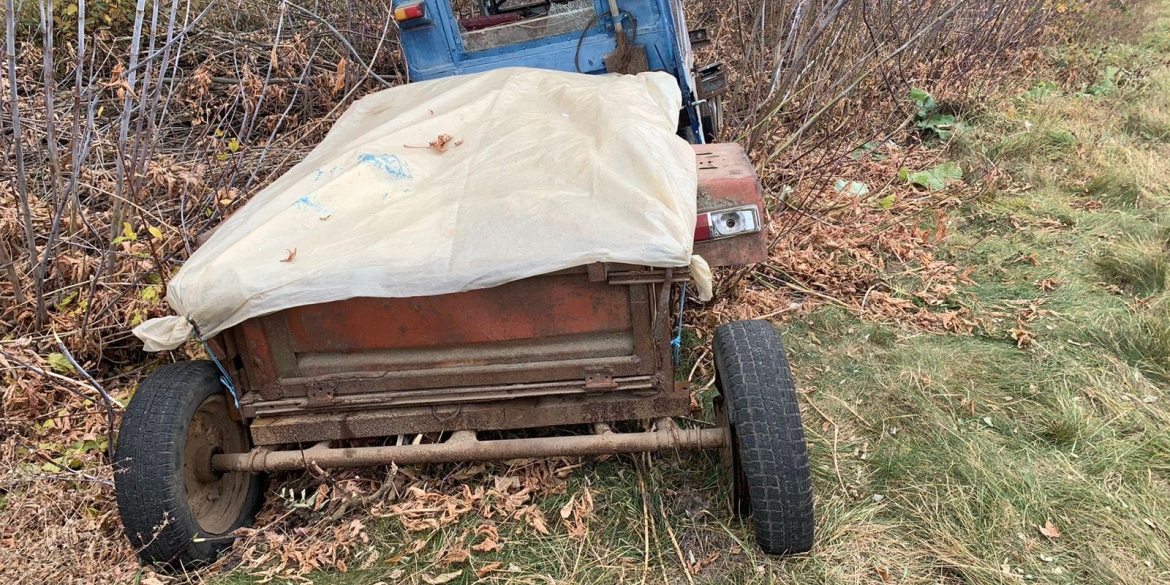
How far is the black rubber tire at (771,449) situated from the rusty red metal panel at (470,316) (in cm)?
43

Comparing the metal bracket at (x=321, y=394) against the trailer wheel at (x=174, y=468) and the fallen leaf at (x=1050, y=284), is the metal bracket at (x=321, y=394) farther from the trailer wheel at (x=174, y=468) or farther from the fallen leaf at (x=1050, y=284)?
the fallen leaf at (x=1050, y=284)

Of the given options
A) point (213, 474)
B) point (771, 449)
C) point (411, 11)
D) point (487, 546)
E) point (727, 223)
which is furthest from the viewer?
point (411, 11)

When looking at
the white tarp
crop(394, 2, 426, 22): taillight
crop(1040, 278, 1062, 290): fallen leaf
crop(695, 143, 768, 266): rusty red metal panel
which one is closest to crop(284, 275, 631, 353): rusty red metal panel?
the white tarp

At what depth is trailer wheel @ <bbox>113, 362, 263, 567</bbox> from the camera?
244 centimetres

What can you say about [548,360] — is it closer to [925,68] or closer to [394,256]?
[394,256]

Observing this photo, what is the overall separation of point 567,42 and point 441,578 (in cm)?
271

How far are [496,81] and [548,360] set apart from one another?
148cm

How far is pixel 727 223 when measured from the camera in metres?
2.51

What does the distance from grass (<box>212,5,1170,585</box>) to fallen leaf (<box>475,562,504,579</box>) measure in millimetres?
20

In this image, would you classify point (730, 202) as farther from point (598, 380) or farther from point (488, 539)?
point (488, 539)

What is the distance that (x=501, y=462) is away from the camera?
2982 millimetres

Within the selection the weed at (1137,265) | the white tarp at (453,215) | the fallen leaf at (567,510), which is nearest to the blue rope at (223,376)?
the white tarp at (453,215)

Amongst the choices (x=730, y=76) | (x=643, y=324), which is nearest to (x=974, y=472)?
(x=643, y=324)

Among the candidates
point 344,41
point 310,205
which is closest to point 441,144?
point 310,205
